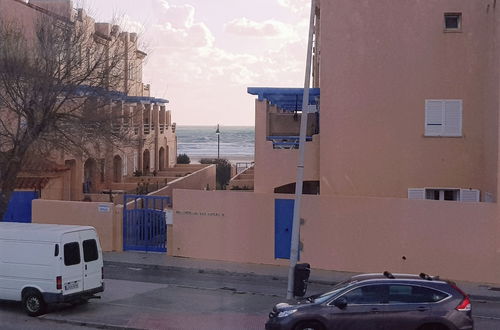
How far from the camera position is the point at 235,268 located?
21.8 metres

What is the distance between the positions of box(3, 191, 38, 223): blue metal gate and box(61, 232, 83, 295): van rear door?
12.1 m

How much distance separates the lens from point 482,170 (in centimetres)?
2269

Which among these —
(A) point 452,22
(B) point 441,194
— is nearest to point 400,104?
(A) point 452,22

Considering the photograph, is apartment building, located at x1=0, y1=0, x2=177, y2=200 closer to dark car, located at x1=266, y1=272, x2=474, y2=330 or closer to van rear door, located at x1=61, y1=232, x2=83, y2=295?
van rear door, located at x1=61, y1=232, x2=83, y2=295

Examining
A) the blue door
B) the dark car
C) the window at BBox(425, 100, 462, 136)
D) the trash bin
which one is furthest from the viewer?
the window at BBox(425, 100, 462, 136)

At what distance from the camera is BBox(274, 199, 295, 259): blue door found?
2197 cm

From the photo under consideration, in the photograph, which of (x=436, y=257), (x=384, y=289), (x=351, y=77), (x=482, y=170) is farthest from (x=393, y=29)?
(x=384, y=289)

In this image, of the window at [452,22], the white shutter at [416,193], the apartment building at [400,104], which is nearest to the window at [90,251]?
the apartment building at [400,104]

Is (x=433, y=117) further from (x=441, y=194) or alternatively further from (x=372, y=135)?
(x=441, y=194)

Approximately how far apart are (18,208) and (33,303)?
41.0 feet

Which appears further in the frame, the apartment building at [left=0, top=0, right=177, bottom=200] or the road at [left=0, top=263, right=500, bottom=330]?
the apartment building at [left=0, top=0, right=177, bottom=200]

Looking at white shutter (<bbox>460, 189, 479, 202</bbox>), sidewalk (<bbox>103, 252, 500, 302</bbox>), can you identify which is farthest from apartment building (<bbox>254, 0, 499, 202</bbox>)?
sidewalk (<bbox>103, 252, 500, 302</bbox>)

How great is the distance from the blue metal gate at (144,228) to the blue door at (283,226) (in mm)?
4014

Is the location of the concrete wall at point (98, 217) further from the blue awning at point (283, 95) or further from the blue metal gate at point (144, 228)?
the blue awning at point (283, 95)
